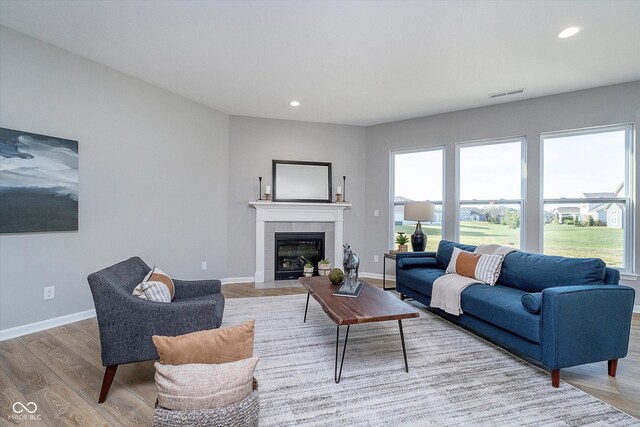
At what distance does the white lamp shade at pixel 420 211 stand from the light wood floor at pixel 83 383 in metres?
2.39

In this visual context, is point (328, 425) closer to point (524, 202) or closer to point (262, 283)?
point (262, 283)

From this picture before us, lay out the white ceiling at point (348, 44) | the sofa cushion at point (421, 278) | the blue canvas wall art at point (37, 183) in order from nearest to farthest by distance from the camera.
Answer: the white ceiling at point (348, 44)
the blue canvas wall art at point (37, 183)
the sofa cushion at point (421, 278)

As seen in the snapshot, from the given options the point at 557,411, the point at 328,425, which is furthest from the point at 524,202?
the point at 328,425

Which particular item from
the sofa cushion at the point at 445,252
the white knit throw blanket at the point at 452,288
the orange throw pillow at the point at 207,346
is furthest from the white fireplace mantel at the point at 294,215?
the orange throw pillow at the point at 207,346

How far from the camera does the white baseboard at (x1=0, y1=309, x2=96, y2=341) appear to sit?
2.72 m

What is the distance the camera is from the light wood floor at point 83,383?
176 centimetres

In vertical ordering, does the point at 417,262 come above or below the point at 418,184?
below

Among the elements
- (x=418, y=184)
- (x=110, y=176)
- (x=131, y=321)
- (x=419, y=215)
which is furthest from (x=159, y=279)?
(x=418, y=184)

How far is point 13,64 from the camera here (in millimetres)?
2740

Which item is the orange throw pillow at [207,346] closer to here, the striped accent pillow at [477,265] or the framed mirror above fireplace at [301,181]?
the striped accent pillow at [477,265]

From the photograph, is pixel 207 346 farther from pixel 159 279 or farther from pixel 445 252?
pixel 445 252

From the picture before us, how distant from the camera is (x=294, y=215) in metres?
5.17

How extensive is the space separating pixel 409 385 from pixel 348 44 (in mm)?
2889

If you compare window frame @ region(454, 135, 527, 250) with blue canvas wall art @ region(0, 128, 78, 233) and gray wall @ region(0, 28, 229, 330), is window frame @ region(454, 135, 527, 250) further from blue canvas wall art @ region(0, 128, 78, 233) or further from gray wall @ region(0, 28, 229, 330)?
blue canvas wall art @ region(0, 128, 78, 233)
